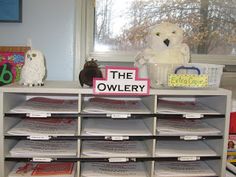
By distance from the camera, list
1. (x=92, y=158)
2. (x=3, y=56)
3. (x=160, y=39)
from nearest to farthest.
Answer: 1. (x=92, y=158)
2. (x=160, y=39)
3. (x=3, y=56)

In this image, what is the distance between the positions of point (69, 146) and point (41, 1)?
2.20 feet

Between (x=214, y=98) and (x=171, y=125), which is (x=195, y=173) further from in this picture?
(x=214, y=98)

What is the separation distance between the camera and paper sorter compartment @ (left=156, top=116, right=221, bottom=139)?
1023 millimetres

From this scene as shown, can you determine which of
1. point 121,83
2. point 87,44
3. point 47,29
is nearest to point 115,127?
point 121,83

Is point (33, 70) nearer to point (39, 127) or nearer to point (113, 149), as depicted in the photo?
point (39, 127)

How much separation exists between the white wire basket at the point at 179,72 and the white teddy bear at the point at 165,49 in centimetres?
4

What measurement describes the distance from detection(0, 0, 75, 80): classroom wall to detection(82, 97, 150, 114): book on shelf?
286 millimetres

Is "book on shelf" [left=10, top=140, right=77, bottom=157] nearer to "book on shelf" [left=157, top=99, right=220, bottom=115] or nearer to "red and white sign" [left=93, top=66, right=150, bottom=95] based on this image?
"red and white sign" [left=93, top=66, right=150, bottom=95]

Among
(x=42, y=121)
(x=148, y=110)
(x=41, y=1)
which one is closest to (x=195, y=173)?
(x=148, y=110)

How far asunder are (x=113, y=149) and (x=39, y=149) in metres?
0.27

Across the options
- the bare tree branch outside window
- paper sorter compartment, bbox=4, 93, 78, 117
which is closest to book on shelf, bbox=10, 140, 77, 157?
paper sorter compartment, bbox=4, 93, 78, 117

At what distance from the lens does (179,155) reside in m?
1.03

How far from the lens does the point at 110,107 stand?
1.08 meters

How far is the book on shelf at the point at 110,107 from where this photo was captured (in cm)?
101
